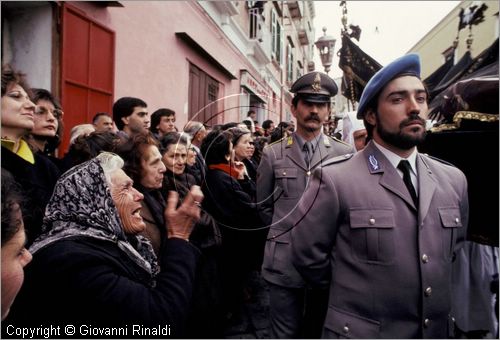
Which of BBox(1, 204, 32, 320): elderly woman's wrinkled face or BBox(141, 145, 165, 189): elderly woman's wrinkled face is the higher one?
BBox(141, 145, 165, 189): elderly woman's wrinkled face

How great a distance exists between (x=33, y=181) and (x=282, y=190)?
1565 millimetres

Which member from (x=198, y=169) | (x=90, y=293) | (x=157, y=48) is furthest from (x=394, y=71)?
(x=157, y=48)

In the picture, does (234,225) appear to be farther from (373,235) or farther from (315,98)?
(373,235)

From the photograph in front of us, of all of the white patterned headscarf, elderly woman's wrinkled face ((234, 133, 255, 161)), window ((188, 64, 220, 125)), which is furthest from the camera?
window ((188, 64, 220, 125))

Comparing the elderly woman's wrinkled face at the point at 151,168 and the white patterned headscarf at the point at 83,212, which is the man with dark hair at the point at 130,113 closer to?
the elderly woman's wrinkled face at the point at 151,168

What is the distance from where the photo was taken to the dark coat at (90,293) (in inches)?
58.7

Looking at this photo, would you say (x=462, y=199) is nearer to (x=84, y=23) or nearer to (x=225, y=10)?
(x=84, y=23)

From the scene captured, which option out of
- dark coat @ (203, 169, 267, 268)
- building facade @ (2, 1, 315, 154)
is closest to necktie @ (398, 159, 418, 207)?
building facade @ (2, 1, 315, 154)

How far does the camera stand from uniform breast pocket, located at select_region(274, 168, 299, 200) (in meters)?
2.65

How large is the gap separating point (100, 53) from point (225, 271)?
371cm

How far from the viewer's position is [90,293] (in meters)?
1.49

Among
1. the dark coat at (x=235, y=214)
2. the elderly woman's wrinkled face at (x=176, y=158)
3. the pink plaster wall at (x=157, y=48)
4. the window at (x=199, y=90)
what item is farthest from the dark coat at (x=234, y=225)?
the window at (x=199, y=90)

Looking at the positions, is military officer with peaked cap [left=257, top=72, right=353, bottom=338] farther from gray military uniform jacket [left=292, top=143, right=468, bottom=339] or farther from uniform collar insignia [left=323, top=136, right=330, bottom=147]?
gray military uniform jacket [left=292, top=143, right=468, bottom=339]

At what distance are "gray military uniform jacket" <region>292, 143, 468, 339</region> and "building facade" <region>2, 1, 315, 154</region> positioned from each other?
54cm
